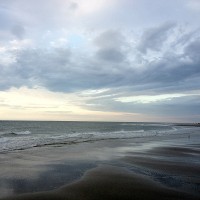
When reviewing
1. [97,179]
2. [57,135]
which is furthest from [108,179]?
[57,135]

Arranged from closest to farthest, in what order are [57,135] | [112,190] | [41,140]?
[112,190] → [41,140] → [57,135]

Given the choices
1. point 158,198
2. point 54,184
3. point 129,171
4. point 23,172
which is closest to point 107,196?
point 158,198

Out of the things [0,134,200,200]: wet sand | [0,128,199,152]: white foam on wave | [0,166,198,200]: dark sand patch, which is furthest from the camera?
[0,128,199,152]: white foam on wave

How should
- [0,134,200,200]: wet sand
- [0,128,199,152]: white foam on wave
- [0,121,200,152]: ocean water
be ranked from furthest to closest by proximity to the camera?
1. [0,121,200,152]: ocean water
2. [0,128,199,152]: white foam on wave
3. [0,134,200,200]: wet sand

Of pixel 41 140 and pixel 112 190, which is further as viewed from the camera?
pixel 41 140

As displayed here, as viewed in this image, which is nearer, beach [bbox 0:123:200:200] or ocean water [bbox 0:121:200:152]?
beach [bbox 0:123:200:200]

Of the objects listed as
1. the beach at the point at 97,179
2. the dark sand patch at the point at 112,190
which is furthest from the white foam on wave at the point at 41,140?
the dark sand patch at the point at 112,190

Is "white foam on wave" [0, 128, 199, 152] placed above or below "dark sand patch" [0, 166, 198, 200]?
A: above

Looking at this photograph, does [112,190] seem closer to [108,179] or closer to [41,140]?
[108,179]

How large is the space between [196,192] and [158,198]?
1424 mm

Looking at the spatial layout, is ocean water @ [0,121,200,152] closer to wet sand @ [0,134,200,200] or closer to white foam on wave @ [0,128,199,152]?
white foam on wave @ [0,128,199,152]

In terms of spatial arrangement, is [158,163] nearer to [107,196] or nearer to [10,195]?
[107,196]

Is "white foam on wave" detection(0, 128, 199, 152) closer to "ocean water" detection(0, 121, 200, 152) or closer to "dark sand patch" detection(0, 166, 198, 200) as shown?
"ocean water" detection(0, 121, 200, 152)

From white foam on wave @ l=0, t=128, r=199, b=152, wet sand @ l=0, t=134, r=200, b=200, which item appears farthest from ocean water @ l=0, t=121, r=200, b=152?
wet sand @ l=0, t=134, r=200, b=200
